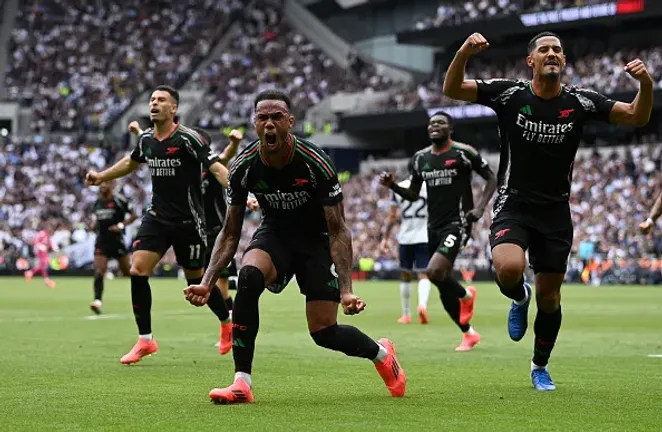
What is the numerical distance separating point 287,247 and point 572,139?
233cm

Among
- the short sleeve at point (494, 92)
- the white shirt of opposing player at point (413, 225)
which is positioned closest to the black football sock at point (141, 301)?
the short sleeve at point (494, 92)

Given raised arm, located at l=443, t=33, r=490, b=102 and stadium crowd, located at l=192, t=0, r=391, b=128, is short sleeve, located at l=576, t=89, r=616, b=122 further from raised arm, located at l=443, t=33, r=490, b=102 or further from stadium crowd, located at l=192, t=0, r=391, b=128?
stadium crowd, located at l=192, t=0, r=391, b=128

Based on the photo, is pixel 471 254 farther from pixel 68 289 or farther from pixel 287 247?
pixel 287 247

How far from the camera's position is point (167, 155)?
1231 centimetres

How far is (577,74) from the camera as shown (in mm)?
51688

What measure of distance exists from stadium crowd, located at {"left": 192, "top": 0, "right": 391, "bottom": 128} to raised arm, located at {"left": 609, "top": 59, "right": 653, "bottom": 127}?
50.8 meters

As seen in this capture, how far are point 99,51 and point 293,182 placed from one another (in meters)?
58.2

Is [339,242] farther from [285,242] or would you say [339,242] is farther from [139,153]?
[139,153]

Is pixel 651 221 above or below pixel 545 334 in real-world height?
above

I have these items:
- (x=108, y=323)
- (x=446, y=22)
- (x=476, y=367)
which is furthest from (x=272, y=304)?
(x=446, y=22)

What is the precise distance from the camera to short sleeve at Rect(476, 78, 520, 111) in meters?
8.98

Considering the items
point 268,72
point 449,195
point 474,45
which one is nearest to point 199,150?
point 449,195

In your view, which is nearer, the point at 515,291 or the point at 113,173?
the point at 515,291

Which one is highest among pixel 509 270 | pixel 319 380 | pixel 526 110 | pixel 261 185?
pixel 526 110
